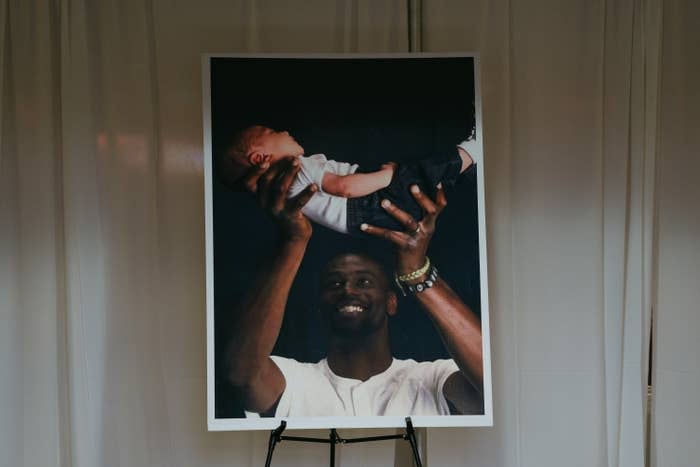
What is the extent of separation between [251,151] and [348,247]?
0.54 m

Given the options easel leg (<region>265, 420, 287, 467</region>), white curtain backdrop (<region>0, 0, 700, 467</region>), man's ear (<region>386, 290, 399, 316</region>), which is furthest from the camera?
white curtain backdrop (<region>0, 0, 700, 467</region>)

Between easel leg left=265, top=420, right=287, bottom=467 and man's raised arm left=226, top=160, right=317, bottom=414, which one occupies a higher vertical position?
man's raised arm left=226, top=160, right=317, bottom=414

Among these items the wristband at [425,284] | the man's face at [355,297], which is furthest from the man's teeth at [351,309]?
the wristband at [425,284]

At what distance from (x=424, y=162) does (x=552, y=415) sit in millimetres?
1304

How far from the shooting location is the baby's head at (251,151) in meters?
3.21

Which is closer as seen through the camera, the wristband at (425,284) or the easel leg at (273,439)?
the easel leg at (273,439)

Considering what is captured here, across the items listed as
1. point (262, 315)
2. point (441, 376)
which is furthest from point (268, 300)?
point (441, 376)

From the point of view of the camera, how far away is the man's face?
318cm

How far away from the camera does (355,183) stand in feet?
10.6

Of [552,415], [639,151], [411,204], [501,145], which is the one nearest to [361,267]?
[411,204]

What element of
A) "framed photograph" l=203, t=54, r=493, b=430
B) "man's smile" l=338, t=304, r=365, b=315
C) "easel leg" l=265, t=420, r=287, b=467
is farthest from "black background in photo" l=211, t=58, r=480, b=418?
"easel leg" l=265, t=420, r=287, b=467

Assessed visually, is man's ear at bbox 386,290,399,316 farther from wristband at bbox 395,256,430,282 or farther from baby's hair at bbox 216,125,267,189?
baby's hair at bbox 216,125,267,189

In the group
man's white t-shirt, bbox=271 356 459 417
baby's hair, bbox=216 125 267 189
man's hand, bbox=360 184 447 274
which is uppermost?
baby's hair, bbox=216 125 267 189

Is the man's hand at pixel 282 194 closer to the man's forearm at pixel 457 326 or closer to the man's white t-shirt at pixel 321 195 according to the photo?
the man's white t-shirt at pixel 321 195
